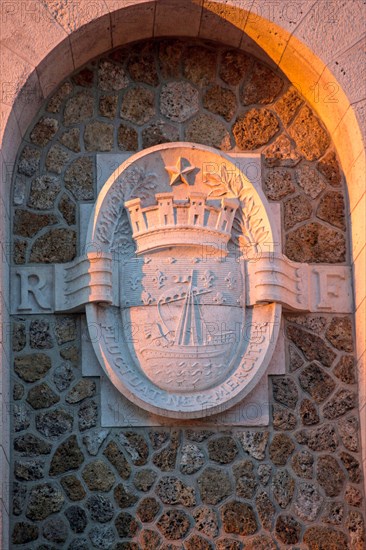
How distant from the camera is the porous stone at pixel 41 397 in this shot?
9.45m

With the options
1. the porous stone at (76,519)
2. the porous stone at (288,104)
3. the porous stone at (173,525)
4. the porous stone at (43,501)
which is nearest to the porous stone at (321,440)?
the porous stone at (173,525)

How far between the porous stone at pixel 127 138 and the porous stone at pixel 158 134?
0.06 meters

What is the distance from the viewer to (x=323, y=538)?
9352mm

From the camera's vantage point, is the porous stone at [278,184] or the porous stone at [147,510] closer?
the porous stone at [147,510]

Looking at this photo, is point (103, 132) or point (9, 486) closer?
point (9, 486)

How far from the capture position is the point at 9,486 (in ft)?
30.4

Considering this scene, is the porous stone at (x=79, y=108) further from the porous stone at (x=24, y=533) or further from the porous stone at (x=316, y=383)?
the porous stone at (x=24, y=533)

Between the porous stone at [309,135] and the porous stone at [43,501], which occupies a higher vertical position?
the porous stone at [309,135]

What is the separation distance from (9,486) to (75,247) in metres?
1.63


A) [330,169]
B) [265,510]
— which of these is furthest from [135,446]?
[330,169]

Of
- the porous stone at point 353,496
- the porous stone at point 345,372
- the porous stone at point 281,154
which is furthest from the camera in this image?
the porous stone at point 281,154

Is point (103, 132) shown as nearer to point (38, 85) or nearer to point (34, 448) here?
point (38, 85)

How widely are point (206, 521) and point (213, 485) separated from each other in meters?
0.23

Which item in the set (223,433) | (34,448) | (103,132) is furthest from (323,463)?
(103,132)
